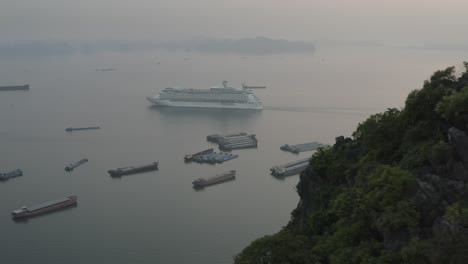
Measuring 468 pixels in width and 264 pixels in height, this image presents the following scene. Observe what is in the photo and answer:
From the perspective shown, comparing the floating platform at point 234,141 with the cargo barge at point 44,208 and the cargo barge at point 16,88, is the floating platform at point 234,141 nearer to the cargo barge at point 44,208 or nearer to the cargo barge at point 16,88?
the cargo barge at point 44,208

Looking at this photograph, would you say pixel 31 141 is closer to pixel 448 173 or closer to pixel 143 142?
pixel 143 142

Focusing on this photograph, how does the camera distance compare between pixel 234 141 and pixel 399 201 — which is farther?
pixel 234 141

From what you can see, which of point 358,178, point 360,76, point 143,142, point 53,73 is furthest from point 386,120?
point 53,73

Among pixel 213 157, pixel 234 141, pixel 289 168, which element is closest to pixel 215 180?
pixel 289 168

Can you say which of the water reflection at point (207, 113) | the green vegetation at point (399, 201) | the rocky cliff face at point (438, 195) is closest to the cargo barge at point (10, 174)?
the water reflection at point (207, 113)

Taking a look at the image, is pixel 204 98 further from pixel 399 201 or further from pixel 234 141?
pixel 399 201
